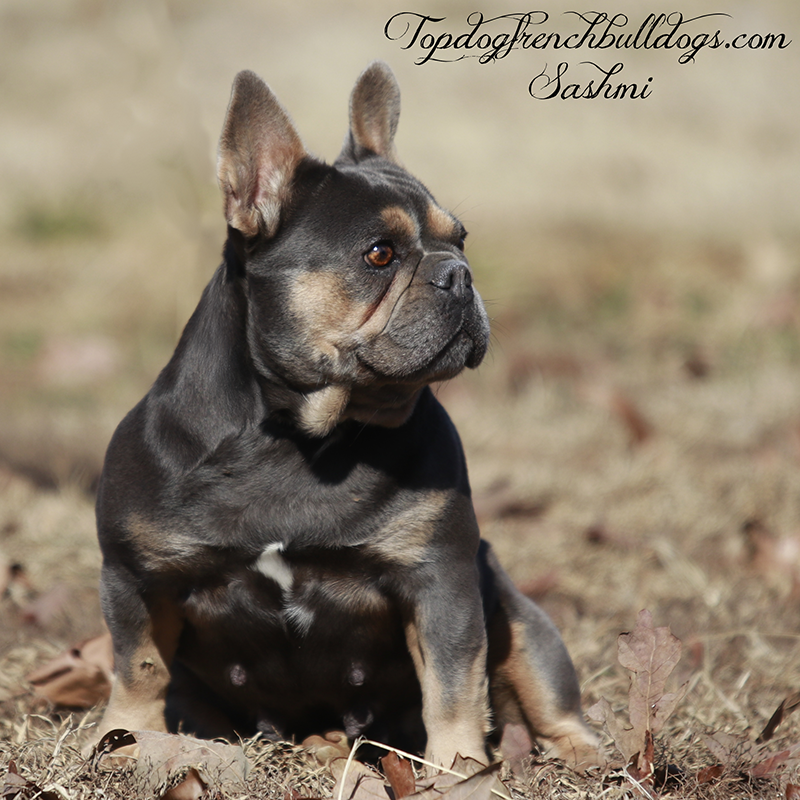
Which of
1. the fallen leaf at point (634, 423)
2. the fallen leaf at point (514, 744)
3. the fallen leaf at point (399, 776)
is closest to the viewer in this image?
the fallen leaf at point (399, 776)

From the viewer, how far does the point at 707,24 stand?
51.6 feet

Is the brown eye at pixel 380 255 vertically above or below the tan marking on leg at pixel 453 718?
above

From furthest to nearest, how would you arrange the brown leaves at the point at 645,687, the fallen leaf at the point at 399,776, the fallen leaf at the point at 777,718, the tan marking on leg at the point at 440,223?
the tan marking on leg at the point at 440,223 < the fallen leaf at the point at 777,718 < the brown leaves at the point at 645,687 < the fallen leaf at the point at 399,776

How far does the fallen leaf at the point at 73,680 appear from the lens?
3.55 meters

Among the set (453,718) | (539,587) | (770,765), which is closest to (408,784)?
(453,718)

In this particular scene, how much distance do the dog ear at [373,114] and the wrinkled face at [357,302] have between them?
0.57m

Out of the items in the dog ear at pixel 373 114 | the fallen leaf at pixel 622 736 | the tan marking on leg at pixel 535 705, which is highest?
the dog ear at pixel 373 114

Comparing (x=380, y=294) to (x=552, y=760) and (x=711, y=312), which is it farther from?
(x=711, y=312)

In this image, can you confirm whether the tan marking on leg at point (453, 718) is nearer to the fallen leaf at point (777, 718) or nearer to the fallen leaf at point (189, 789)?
the fallen leaf at point (189, 789)

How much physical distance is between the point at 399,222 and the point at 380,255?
0.13m

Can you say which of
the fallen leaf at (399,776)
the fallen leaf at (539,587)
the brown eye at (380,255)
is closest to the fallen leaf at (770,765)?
the fallen leaf at (399,776)

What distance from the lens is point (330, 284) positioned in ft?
9.81

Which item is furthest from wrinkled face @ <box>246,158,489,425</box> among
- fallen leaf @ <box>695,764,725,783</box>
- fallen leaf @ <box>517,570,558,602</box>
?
fallen leaf @ <box>517,570,558,602</box>

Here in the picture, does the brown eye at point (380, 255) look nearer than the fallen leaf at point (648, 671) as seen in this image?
No
